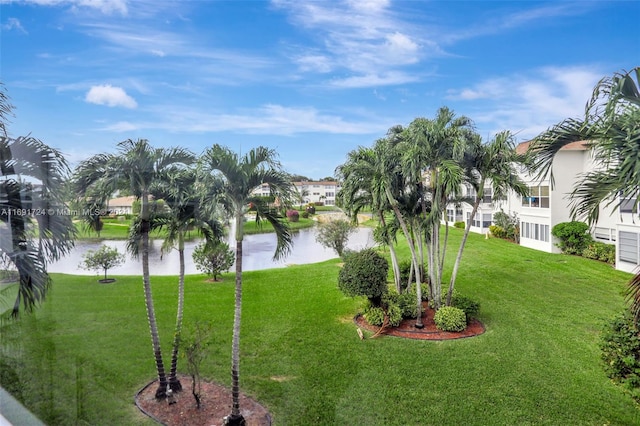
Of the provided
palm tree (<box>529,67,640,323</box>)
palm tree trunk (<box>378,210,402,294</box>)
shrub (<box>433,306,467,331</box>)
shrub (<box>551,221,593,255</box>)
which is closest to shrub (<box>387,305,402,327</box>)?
shrub (<box>433,306,467,331</box>)

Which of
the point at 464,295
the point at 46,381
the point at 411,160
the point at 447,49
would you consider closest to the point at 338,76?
the point at 447,49

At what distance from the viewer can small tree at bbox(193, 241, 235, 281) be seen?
8.34 ft

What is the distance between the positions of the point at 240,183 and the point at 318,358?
1669 millimetres

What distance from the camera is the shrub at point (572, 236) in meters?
2.73

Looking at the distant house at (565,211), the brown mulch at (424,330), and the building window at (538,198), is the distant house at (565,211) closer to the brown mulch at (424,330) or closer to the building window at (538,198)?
the building window at (538,198)

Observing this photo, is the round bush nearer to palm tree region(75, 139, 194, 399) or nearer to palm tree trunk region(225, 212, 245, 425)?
palm tree trunk region(225, 212, 245, 425)

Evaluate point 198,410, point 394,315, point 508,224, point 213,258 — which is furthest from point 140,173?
point 508,224

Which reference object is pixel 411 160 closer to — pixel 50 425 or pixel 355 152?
pixel 355 152

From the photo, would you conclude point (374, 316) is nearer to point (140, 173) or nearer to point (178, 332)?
point (178, 332)

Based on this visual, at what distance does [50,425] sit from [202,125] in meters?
1.90

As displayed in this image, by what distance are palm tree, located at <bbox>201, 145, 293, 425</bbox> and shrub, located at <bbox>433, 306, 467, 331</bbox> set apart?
2.55 metres

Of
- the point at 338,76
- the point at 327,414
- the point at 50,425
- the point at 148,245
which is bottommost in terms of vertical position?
the point at 327,414

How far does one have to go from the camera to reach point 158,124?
7.52 feet

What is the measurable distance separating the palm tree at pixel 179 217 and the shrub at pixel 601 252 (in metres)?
2.88
